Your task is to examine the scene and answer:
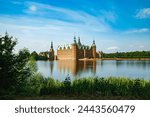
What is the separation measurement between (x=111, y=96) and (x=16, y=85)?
2972 millimetres

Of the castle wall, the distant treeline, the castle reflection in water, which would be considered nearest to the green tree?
the castle reflection in water

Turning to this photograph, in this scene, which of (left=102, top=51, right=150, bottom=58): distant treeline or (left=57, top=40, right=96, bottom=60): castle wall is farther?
(left=57, top=40, right=96, bottom=60): castle wall

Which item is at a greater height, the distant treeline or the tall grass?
the distant treeline

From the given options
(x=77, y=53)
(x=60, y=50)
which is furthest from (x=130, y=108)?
(x=60, y=50)

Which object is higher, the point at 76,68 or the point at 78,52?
the point at 78,52

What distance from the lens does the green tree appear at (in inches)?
311

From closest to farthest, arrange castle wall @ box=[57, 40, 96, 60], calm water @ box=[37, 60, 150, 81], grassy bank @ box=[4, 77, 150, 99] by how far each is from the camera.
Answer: grassy bank @ box=[4, 77, 150, 99], calm water @ box=[37, 60, 150, 81], castle wall @ box=[57, 40, 96, 60]

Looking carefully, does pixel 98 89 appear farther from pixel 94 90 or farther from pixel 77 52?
pixel 77 52

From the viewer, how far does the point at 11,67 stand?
26.7 feet

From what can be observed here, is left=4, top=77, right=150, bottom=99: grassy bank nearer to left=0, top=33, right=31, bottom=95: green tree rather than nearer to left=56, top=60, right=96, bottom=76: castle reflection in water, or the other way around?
left=0, top=33, right=31, bottom=95: green tree

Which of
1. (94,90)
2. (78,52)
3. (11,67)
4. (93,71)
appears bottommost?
(93,71)

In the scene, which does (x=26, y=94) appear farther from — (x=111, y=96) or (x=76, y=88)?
(x=111, y=96)

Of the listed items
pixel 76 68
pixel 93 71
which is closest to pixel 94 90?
pixel 93 71

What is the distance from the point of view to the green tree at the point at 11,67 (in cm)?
790
